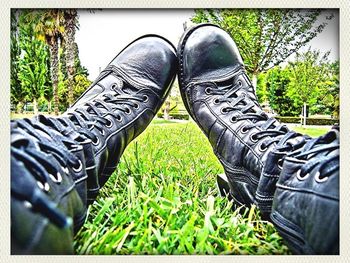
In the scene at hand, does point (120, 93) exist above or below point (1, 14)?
below

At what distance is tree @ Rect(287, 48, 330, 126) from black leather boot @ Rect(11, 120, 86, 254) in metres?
0.47

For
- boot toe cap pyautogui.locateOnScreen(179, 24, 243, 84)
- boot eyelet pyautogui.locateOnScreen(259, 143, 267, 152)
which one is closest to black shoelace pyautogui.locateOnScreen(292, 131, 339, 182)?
boot eyelet pyautogui.locateOnScreen(259, 143, 267, 152)

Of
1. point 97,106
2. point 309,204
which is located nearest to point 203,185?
point 97,106

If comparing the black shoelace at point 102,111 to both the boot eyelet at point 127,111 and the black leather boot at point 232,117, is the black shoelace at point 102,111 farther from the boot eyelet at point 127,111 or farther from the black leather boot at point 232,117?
the black leather boot at point 232,117

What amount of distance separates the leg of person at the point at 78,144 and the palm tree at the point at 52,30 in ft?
0.42

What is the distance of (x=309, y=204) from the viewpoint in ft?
1.38

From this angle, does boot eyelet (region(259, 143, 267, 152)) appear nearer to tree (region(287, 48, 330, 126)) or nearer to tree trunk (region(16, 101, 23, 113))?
tree (region(287, 48, 330, 126))

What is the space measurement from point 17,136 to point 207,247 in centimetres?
26

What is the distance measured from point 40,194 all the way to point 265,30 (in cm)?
63


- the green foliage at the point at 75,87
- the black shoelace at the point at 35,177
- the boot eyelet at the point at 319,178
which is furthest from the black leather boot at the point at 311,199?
the green foliage at the point at 75,87

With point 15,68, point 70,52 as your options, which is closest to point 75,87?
point 70,52

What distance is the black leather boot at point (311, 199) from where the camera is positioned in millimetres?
408

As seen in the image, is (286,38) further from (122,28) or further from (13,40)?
(13,40)

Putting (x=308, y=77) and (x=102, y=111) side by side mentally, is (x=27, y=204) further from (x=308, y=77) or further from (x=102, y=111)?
(x=308, y=77)
